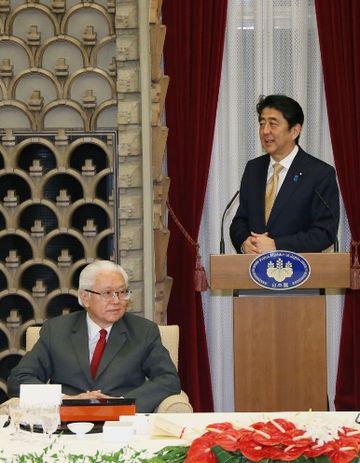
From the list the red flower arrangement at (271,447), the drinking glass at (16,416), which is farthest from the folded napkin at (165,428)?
the red flower arrangement at (271,447)

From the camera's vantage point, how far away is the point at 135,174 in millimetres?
5578

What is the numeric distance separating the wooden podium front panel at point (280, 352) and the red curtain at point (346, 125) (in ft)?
5.24

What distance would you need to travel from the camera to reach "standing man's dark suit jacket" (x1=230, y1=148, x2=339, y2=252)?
4.97 metres

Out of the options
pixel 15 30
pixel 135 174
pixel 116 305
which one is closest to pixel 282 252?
pixel 116 305

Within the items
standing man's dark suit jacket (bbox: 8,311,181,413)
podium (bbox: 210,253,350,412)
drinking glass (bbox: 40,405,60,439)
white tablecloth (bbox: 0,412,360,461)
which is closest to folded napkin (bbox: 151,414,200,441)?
white tablecloth (bbox: 0,412,360,461)

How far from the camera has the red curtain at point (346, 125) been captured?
6.30m

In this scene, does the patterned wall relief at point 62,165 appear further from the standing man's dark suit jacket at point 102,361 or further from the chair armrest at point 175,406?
the chair armrest at point 175,406

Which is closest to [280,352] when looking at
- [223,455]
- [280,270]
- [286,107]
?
[280,270]

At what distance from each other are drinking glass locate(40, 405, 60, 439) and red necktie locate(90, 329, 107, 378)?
1319 millimetres

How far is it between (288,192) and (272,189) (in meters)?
0.17

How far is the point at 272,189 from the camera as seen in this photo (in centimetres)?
527

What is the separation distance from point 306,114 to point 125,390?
2735 mm

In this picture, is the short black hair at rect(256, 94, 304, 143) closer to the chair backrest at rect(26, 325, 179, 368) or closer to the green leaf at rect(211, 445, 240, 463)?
the chair backrest at rect(26, 325, 179, 368)

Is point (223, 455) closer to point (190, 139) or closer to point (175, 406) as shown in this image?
point (175, 406)
